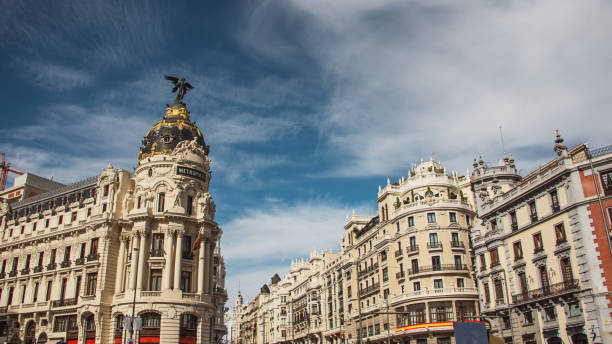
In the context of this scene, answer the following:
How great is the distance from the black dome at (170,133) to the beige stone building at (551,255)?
127 feet

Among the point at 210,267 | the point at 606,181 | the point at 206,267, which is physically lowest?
the point at 206,267

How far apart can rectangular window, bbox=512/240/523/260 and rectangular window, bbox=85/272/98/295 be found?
47955mm

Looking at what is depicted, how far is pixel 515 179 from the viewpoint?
189ft

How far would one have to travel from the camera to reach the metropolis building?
196 ft

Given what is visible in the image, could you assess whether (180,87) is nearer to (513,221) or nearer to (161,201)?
(161,201)

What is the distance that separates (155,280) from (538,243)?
Result: 41679 millimetres

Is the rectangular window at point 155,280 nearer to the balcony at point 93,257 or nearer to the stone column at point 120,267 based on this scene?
the stone column at point 120,267

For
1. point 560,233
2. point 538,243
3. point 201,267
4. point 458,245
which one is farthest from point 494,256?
point 201,267

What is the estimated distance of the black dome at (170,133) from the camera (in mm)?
67312

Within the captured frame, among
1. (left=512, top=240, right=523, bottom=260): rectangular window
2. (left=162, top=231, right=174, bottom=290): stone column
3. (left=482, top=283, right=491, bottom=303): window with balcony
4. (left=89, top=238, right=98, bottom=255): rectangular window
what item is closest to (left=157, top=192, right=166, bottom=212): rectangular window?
(left=162, top=231, right=174, bottom=290): stone column

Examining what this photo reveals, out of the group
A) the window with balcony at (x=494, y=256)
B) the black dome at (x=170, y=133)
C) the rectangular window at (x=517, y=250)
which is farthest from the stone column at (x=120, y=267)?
the rectangular window at (x=517, y=250)

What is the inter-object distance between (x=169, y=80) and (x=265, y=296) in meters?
80.0

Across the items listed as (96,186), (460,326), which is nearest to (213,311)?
(96,186)

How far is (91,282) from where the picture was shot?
6397 cm
